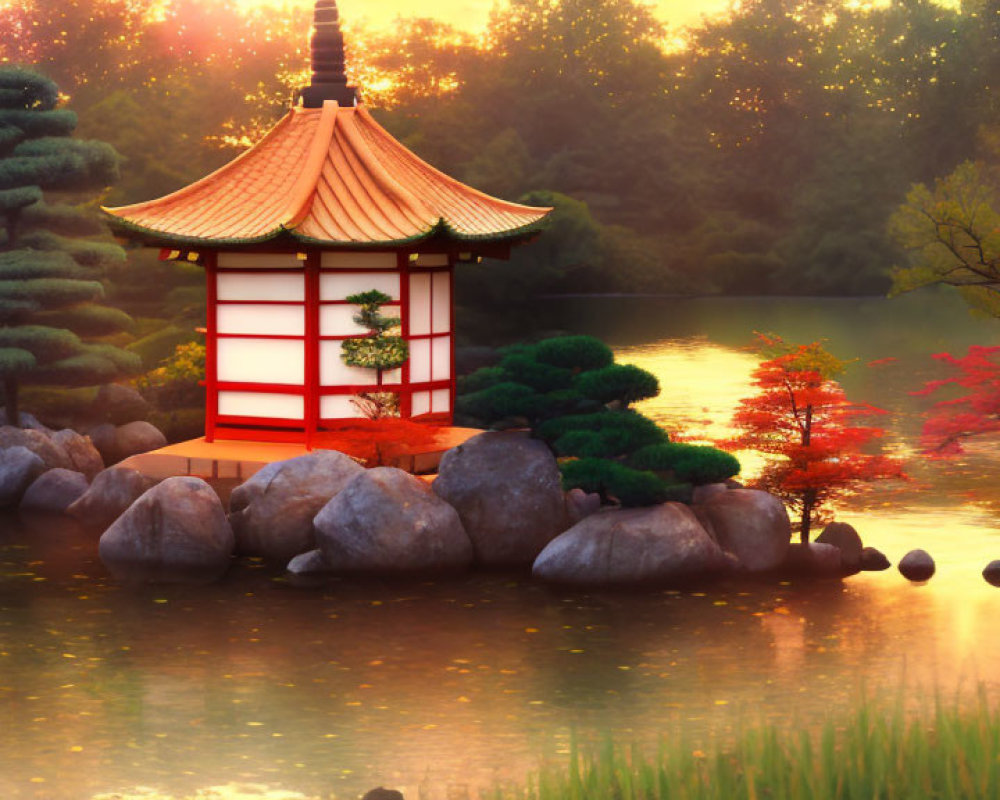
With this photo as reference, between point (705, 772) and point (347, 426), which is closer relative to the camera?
point (705, 772)

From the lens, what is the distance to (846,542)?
45.3ft

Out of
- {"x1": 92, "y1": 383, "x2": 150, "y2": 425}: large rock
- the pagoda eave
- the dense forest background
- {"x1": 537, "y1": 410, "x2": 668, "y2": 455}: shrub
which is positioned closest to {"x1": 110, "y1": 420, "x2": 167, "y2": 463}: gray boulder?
{"x1": 92, "y1": 383, "x2": 150, "y2": 425}: large rock

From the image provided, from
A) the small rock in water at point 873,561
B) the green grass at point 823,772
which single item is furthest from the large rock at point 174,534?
the green grass at point 823,772

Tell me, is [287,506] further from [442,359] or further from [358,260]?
[442,359]

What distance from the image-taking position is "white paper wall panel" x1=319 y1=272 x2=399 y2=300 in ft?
58.6

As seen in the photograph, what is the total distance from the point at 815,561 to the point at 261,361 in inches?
288

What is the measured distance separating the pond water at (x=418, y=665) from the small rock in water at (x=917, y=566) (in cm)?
15

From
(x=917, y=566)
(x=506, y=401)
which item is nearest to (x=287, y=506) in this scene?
(x=506, y=401)

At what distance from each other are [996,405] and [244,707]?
22.6 feet

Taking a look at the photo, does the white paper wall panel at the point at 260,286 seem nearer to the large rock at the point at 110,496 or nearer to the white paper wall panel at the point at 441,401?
the white paper wall panel at the point at 441,401

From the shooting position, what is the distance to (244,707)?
31.6ft

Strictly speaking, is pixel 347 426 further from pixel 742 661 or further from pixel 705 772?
pixel 705 772

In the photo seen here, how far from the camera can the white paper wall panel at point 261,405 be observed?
1806 cm

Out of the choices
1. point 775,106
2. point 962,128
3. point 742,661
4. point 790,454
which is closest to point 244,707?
point 742,661
